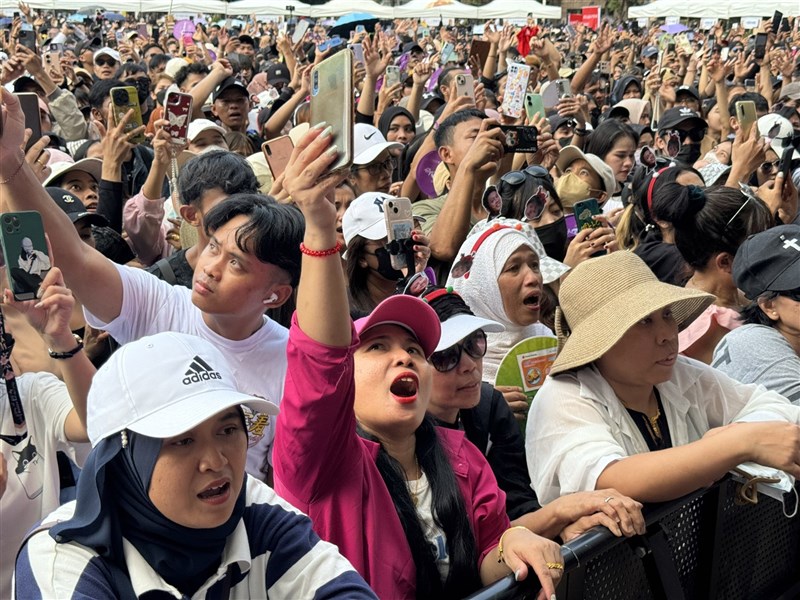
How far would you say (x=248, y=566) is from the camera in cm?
176

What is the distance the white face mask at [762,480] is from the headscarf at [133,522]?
149 cm

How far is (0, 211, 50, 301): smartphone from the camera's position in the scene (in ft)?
7.88

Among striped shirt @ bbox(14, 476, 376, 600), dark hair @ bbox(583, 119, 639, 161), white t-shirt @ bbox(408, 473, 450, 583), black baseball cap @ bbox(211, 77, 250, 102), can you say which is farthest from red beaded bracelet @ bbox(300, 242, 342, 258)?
black baseball cap @ bbox(211, 77, 250, 102)

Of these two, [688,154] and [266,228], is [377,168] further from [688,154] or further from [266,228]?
[688,154]

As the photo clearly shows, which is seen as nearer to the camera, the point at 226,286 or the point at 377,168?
the point at 226,286

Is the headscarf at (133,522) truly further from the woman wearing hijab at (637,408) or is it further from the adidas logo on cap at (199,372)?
the woman wearing hijab at (637,408)

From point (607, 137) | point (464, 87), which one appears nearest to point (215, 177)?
point (464, 87)

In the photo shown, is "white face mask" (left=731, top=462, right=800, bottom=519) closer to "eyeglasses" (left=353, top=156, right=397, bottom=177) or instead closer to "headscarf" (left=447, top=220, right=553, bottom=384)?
"headscarf" (left=447, top=220, right=553, bottom=384)

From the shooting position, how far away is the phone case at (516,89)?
20.7 ft

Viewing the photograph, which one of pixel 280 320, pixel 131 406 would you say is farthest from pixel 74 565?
pixel 280 320

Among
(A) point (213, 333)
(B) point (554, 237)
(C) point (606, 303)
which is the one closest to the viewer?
(C) point (606, 303)

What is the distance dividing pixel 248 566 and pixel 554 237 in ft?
10.5

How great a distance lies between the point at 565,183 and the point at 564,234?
1242mm

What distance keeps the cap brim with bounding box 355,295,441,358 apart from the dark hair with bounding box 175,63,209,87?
24.1 feet
